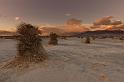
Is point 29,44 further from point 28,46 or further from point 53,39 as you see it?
point 53,39

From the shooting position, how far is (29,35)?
43.5ft

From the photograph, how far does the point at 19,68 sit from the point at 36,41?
2.59m

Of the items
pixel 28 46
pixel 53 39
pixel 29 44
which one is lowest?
pixel 53 39

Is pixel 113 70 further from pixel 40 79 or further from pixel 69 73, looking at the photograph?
pixel 40 79

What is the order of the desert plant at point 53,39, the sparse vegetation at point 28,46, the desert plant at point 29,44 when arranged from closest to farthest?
the sparse vegetation at point 28,46, the desert plant at point 29,44, the desert plant at point 53,39

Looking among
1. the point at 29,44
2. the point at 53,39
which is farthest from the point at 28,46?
the point at 53,39

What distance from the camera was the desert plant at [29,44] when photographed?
12477 millimetres

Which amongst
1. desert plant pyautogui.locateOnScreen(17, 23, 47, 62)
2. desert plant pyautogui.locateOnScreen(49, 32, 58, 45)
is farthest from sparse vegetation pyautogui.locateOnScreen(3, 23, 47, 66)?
desert plant pyautogui.locateOnScreen(49, 32, 58, 45)

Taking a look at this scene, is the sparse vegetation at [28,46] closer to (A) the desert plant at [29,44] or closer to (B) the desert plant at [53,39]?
(A) the desert plant at [29,44]

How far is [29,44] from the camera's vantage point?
42.2 feet

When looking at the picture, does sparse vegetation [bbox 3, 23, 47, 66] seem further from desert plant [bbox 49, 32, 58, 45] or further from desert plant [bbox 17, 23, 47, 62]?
desert plant [bbox 49, 32, 58, 45]

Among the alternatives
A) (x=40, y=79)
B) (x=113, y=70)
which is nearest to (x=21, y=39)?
(x=40, y=79)

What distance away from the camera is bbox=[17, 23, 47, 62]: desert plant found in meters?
12.5

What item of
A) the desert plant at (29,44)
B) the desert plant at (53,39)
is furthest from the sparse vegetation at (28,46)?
the desert plant at (53,39)
